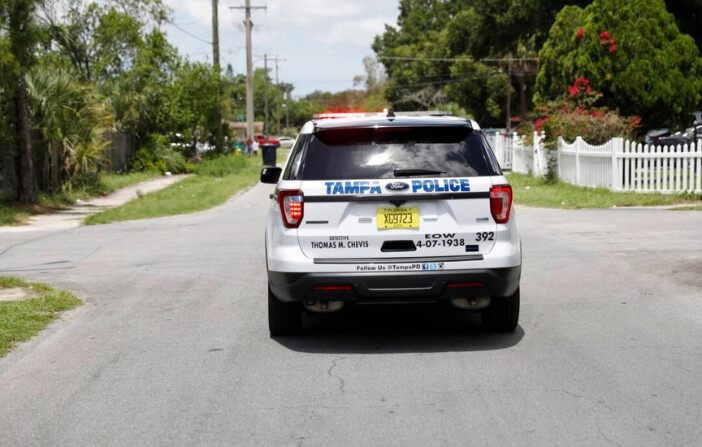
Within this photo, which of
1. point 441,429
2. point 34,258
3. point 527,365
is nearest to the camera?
point 441,429

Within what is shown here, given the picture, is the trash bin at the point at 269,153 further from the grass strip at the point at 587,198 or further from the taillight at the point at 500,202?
the taillight at the point at 500,202

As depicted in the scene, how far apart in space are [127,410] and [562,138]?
20.9m

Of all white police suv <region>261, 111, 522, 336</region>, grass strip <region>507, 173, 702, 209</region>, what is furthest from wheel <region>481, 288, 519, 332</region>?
grass strip <region>507, 173, 702, 209</region>

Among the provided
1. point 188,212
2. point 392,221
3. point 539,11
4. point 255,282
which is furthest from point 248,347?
point 539,11

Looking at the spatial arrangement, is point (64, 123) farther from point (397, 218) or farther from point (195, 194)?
point (397, 218)

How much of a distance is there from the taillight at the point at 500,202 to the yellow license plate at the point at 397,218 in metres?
0.58

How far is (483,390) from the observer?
20.7 ft

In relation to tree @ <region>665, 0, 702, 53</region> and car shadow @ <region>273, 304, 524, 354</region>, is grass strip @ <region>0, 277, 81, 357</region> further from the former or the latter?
tree @ <region>665, 0, 702, 53</region>

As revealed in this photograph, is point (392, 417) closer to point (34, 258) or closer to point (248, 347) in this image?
Answer: point (248, 347)

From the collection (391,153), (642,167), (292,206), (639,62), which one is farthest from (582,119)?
(292,206)

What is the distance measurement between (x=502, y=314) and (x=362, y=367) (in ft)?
4.83

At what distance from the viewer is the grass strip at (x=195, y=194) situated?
21062 millimetres

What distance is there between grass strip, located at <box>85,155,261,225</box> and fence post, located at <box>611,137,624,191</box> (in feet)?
30.1

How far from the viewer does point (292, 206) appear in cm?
741
